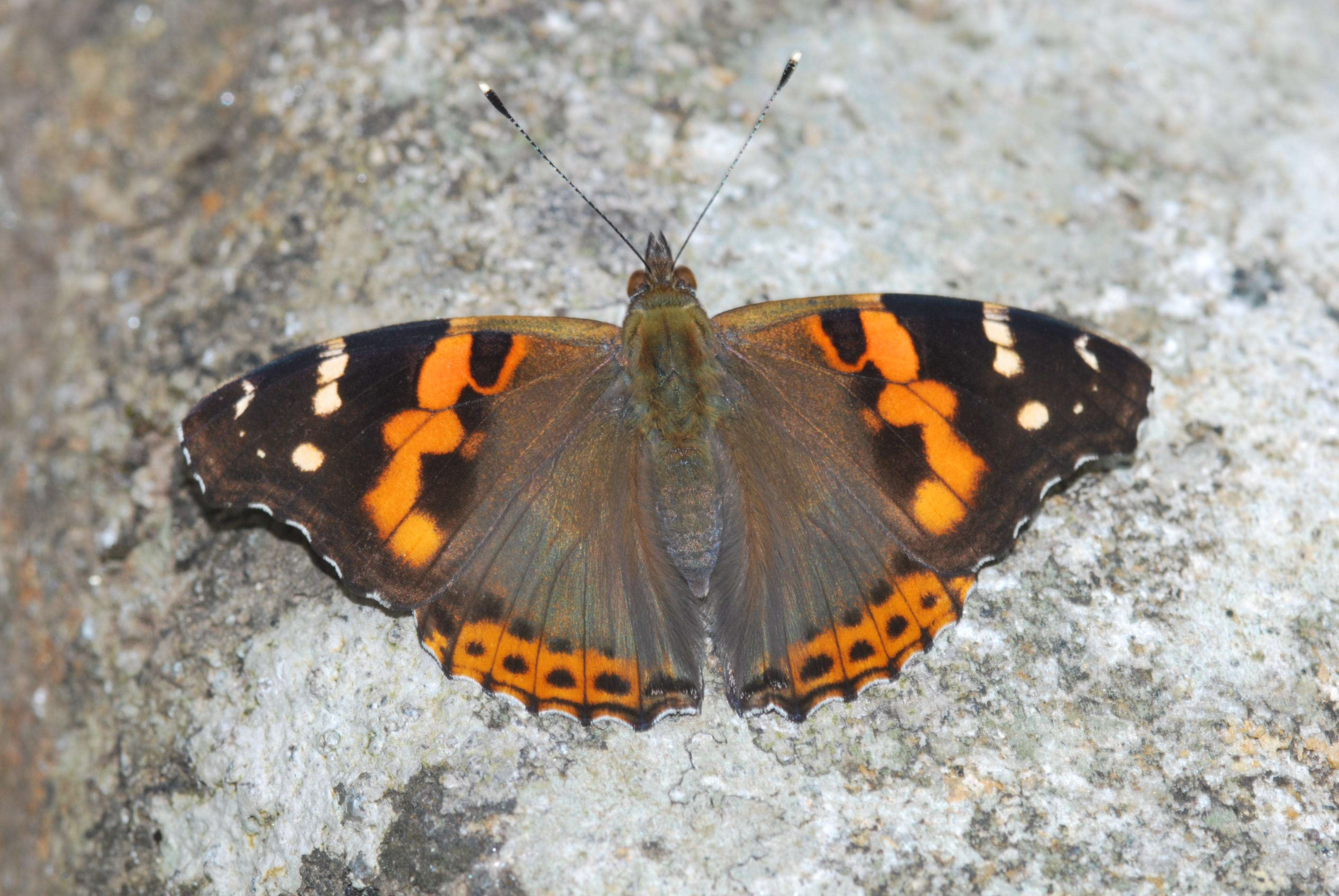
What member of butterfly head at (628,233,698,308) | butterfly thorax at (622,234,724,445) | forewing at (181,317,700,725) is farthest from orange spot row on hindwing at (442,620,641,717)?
butterfly head at (628,233,698,308)

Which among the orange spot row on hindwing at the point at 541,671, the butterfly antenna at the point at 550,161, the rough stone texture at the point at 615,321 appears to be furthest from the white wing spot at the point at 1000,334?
the orange spot row on hindwing at the point at 541,671

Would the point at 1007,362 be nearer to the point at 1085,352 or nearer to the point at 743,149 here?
the point at 1085,352

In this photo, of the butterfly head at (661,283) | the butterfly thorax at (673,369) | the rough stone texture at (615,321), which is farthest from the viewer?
the butterfly head at (661,283)

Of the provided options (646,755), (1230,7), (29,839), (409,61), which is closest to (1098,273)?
(1230,7)

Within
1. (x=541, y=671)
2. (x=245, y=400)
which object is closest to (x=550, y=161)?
(x=245, y=400)

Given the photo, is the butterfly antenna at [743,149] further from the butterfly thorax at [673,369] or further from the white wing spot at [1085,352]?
the white wing spot at [1085,352]

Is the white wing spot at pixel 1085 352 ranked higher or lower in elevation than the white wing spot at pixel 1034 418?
higher

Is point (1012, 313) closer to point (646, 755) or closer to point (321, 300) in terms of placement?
point (646, 755)
